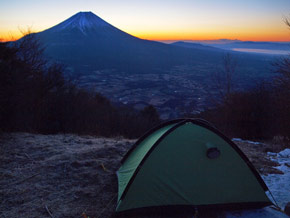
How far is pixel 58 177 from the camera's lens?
4.95 metres

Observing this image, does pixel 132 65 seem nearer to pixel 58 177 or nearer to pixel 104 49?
pixel 104 49

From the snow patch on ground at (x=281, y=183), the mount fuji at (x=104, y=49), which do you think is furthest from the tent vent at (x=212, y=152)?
the mount fuji at (x=104, y=49)

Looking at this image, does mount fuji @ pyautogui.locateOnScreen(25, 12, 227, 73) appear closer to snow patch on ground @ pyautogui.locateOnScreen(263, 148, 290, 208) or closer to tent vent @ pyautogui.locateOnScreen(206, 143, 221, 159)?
→ snow patch on ground @ pyautogui.locateOnScreen(263, 148, 290, 208)

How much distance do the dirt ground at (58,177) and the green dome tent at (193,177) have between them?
2.05 ft

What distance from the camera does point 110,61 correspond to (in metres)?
81.0

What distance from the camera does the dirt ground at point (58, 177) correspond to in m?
3.80

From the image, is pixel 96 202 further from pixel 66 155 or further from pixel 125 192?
pixel 66 155

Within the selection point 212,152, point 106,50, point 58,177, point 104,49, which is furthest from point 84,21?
point 212,152

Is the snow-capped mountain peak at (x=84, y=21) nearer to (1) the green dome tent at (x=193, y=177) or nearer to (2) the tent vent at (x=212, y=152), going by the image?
(1) the green dome tent at (x=193, y=177)

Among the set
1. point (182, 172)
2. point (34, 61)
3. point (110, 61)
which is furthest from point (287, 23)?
point (110, 61)

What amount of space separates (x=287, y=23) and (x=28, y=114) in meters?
11.6

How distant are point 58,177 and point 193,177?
112 inches

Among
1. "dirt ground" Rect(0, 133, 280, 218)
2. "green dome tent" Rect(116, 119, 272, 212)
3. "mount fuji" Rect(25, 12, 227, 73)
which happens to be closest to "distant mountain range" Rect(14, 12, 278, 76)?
"mount fuji" Rect(25, 12, 227, 73)

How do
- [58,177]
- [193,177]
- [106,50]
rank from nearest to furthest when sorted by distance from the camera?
[193,177], [58,177], [106,50]
